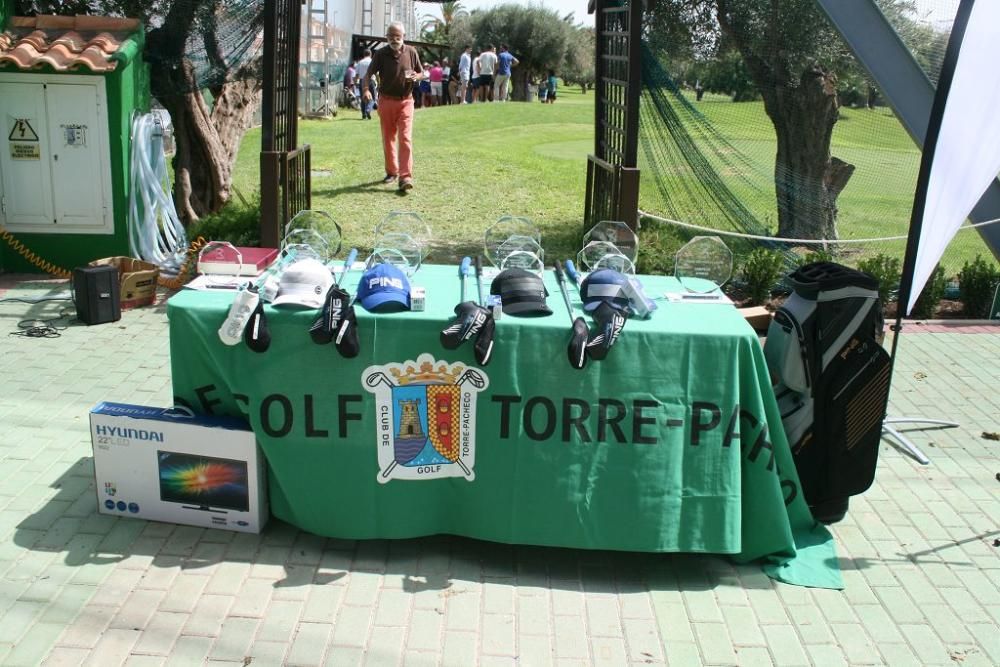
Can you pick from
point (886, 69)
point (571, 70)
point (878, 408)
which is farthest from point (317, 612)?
point (571, 70)

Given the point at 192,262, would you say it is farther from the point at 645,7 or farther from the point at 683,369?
the point at 683,369

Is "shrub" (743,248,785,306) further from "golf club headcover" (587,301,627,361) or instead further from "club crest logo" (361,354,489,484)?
"club crest logo" (361,354,489,484)

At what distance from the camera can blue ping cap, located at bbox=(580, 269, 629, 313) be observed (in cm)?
418

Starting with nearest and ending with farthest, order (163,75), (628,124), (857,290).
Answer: (857,290) < (628,124) < (163,75)

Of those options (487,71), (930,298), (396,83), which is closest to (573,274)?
(930,298)

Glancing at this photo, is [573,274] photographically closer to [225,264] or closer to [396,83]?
[225,264]

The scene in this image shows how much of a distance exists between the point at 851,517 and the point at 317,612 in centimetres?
276

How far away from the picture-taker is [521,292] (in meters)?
4.21

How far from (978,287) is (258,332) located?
731 centimetres

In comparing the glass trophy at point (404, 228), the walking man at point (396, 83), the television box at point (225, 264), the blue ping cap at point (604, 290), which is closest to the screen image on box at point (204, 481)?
the television box at point (225, 264)

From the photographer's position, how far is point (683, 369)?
161 inches

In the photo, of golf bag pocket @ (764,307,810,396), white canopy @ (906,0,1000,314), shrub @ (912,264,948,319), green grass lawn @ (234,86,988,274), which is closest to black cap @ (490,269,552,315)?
golf bag pocket @ (764,307,810,396)

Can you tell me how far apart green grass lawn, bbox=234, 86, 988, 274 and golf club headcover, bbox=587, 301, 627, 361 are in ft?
17.8

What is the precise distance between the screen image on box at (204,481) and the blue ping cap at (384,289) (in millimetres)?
954
